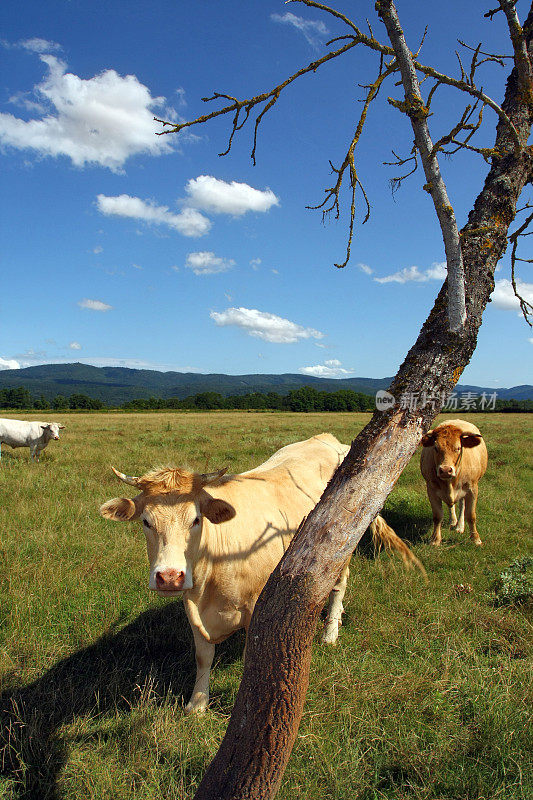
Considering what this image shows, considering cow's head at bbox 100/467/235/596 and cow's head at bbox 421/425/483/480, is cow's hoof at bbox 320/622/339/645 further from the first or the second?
cow's head at bbox 421/425/483/480

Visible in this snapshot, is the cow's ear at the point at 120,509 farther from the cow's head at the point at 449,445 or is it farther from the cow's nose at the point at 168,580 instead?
the cow's head at the point at 449,445

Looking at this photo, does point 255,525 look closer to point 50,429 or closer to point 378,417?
point 378,417

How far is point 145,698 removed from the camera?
12.3ft

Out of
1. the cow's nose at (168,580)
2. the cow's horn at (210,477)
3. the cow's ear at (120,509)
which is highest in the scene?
the cow's horn at (210,477)

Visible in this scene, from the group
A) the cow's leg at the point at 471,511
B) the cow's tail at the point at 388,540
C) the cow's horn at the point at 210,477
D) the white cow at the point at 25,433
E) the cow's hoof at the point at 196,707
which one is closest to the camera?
the cow's hoof at the point at 196,707

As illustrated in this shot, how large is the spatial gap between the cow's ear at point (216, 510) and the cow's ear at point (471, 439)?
18.7ft

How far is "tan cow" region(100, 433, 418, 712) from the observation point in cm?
357

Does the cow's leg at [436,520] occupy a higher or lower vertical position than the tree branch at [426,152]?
lower

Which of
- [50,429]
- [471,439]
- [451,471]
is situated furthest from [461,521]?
[50,429]

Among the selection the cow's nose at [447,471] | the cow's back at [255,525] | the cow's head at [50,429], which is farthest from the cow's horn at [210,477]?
the cow's head at [50,429]

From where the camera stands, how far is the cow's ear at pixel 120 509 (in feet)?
12.7

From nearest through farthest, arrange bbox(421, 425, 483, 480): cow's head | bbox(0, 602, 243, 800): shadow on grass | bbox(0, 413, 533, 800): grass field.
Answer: bbox(0, 413, 533, 800): grass field, bbox(0, 602, 243, 800): shadow on grass, bbox(421, 425, 483, 480): cow's head

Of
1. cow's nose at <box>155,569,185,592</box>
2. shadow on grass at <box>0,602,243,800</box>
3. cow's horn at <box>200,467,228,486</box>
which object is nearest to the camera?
shadow on grass at <box>0,602,243,800</box>

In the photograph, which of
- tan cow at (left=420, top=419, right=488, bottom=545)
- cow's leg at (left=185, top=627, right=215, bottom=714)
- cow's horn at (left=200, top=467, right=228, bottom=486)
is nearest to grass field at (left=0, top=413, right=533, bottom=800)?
cow's leg at (left=185, top=627, right=215, bottom=714)
